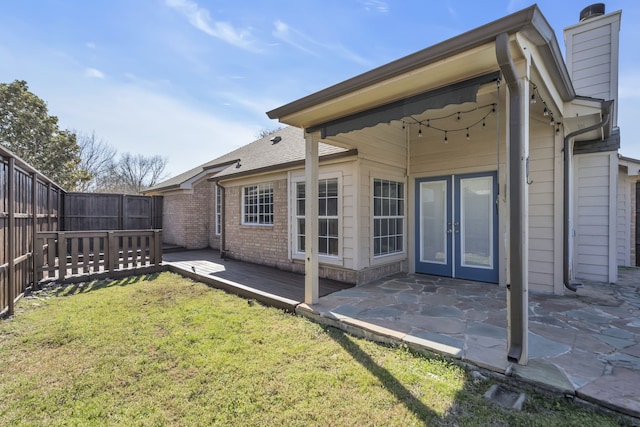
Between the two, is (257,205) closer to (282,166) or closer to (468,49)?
(282,166)

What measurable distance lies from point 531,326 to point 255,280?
4851mm

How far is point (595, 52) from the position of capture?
6098 millimetres

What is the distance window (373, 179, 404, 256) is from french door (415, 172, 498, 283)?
41 cm

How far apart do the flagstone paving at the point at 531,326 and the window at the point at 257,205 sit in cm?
Result: 373

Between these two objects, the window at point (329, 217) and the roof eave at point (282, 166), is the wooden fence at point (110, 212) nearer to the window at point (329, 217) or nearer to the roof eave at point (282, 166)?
the roof eave at point (282, 166)

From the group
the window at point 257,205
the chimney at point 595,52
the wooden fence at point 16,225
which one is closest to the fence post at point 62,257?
the wooden fence at point 16,225

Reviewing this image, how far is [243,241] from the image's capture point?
→ 28.7 ft

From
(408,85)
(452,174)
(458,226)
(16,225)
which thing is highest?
(408,85)

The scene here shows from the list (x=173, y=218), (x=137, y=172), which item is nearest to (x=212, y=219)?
(x=173, y=218)

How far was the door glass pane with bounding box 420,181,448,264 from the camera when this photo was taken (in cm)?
623

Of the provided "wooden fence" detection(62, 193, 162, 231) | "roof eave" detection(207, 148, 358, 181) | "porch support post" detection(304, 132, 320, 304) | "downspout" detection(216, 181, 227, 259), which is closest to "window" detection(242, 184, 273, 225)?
"roof eave" detection(207, 148, 358, 181)

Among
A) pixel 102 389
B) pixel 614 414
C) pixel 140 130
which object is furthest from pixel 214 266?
pixel 140 130

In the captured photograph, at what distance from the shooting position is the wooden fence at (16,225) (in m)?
4.20

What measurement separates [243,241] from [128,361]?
581cm
